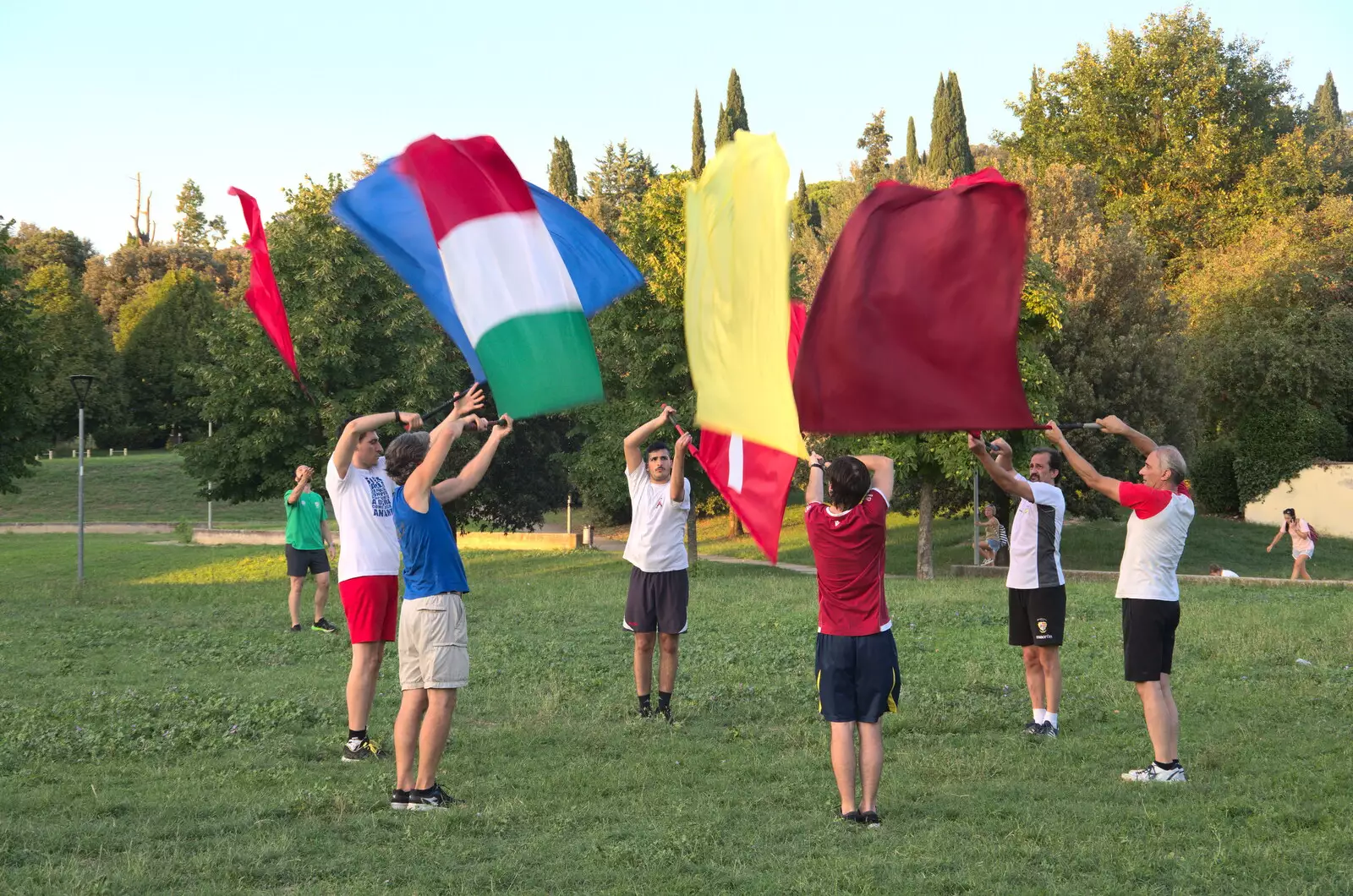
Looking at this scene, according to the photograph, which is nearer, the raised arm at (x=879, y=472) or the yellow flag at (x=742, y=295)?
the yellow flag at (x=742, y=295)

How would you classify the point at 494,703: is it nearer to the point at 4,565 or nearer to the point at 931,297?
the point at 931,297

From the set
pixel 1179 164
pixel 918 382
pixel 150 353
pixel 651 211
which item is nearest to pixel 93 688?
pixel 918 382

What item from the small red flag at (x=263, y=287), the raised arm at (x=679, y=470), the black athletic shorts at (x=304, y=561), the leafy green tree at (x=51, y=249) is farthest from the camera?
the leafy green tree at (x=51, y=249)

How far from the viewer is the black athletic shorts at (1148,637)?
766 cm

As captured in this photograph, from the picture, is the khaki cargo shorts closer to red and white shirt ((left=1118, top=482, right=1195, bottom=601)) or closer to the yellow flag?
the yellow flag

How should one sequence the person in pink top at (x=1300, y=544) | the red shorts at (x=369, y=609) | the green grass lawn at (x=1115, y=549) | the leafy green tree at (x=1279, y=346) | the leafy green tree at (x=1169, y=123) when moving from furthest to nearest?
the leafy green tree at (x=1169, y=123), the leafy green tree at (x=1279, y=346), the green grass lawn at (x=1115, y=549), the person in pink top at (x=1300, y=544), the red shorts at (x=369, y=609)

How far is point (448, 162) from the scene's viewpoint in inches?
268

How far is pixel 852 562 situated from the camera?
6.70 m

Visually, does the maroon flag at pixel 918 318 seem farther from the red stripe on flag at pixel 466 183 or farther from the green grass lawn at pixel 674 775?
the green grass lawn at pixel 674 775

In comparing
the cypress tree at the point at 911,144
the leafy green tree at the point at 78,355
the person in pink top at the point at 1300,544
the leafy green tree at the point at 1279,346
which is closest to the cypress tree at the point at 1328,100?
the cypress tree at the point at 911,144

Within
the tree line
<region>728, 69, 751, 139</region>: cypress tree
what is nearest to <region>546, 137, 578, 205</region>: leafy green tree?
the tree line

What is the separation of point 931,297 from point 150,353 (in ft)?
230

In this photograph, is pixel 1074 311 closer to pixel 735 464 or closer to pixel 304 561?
pixel 304 561

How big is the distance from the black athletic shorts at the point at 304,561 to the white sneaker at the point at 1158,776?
36.7ft
